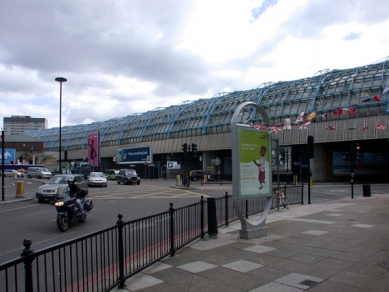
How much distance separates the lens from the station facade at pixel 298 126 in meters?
41.7

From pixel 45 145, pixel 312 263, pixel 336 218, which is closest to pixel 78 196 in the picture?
pixel 312 263

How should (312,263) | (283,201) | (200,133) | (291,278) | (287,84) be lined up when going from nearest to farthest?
(291,278)
(312,263)
(283,201)
(287,84)
(200,133)

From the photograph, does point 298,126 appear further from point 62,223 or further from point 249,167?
point 62,223

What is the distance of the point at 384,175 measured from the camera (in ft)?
173

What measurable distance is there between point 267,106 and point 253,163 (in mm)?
43236

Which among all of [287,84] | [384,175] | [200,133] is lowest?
[384,175]

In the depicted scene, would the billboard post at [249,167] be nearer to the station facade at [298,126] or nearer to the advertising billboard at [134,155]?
the station facade at [298,126]

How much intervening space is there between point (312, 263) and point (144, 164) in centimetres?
6103

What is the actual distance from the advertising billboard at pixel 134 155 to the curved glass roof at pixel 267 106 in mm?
3002

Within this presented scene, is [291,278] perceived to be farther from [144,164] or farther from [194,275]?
[144,164]

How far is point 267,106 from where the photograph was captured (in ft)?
169

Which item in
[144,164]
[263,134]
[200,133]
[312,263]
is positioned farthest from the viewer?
[144,164]

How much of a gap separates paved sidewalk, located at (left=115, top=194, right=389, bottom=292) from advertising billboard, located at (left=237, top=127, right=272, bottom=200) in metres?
1.26

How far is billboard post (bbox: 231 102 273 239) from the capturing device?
8.89 metres
